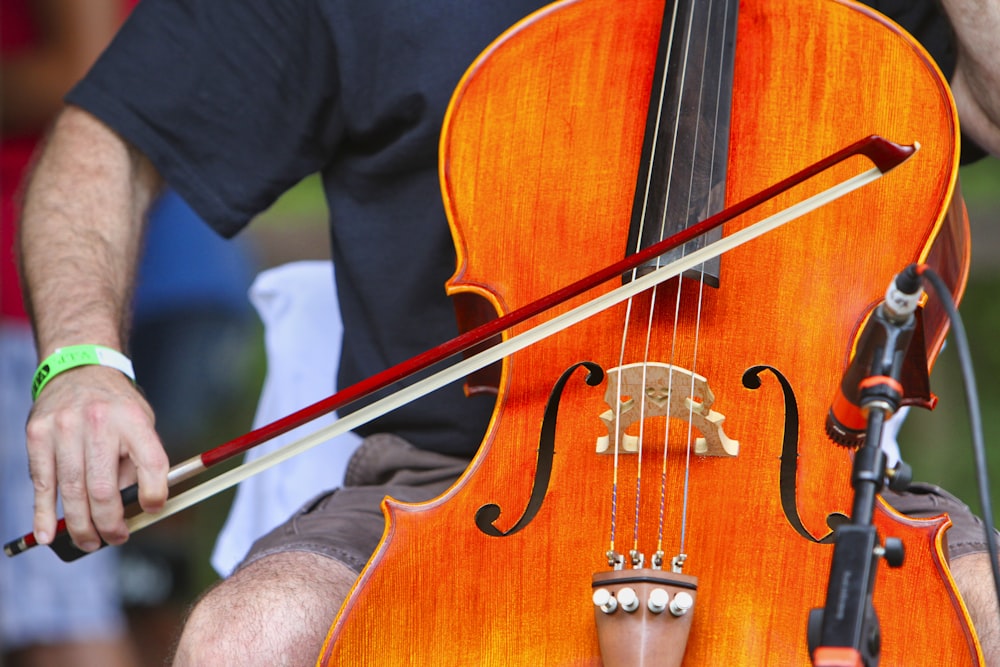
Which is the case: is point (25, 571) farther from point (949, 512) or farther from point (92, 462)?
point (949, 512)

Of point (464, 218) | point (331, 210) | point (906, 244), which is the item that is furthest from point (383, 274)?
point (906, 244)

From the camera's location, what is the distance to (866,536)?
30.5 inches

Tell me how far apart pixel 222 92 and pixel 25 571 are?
0.97m

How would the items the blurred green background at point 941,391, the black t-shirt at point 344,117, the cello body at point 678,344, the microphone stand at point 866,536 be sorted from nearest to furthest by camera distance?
1. the microphone stand at point 866,536
2. the cello body at point 678,344
3. the black t-shirt at point 344,117
4. the blurred green background at point 941,391

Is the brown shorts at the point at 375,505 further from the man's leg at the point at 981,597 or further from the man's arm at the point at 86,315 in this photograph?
the man's arm at the point at 86,315

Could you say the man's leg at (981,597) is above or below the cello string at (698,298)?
below

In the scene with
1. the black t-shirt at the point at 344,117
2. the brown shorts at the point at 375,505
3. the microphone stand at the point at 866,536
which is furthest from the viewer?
→ the black t-shirt at the point at 344,117

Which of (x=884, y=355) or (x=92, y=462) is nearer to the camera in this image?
(x=884, y=355)

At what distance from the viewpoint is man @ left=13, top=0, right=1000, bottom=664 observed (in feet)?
4.64

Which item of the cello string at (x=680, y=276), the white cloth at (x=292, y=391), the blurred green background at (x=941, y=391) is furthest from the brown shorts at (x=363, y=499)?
the blurred green background at (x=941, y=391)

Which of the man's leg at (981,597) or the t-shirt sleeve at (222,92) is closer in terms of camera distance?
the man's leg at (981,597)

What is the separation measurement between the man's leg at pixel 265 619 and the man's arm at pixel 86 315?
11cm

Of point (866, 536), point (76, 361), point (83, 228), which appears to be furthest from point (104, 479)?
point (866, 536)

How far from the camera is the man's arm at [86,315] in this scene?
3.75 ft
